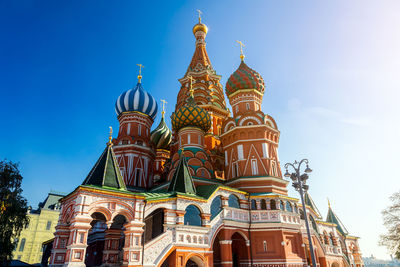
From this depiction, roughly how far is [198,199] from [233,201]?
3.63 m

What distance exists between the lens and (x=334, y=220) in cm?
2891

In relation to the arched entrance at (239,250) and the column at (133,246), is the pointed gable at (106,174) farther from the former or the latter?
the arched entrance at (239,250)

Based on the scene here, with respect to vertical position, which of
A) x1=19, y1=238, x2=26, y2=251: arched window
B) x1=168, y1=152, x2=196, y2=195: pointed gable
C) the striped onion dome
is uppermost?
the striped onion dome

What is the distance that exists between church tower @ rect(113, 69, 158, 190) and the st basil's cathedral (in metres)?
0.09

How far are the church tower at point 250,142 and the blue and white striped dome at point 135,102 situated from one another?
26.4 ft

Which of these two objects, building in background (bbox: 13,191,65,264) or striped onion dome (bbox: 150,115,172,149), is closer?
striped onion dome (bbox: 150,115,172,149)

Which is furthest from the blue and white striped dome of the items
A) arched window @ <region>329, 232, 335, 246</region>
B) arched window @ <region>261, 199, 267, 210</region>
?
arched window @ <region>329, 232, 335, 246</region>

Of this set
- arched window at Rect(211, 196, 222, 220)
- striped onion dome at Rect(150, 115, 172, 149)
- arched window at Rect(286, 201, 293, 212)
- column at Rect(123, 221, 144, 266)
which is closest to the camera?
column at Rect(123, 221, 144, 266)

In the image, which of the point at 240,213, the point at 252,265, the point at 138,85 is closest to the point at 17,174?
the point at 138,85

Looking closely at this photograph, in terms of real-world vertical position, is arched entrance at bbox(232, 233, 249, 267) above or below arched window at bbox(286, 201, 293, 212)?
below

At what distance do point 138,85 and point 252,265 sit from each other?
61.8 ft

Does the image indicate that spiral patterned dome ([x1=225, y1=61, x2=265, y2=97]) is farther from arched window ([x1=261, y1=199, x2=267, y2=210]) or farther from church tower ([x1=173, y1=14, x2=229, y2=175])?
arched window ([x1=261, y1=199, x2=267, y2=210])

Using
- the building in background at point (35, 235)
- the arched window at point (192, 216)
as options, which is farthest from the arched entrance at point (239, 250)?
the building in background at point (35, 235)

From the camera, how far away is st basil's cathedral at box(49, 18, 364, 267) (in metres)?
12.5
